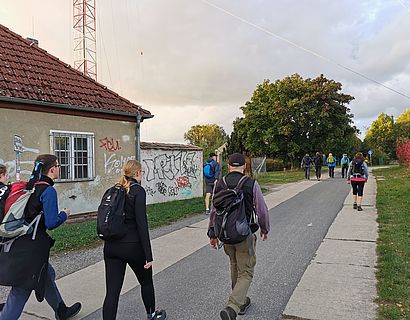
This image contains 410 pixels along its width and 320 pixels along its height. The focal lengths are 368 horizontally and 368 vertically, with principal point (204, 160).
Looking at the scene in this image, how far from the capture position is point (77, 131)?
1100cm

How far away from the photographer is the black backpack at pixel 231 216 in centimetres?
374

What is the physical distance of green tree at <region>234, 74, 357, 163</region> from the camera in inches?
1471

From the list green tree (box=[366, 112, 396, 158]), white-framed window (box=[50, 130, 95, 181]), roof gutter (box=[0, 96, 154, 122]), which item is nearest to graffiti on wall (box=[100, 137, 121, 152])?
white-framed window (box=[50, 130, 95, 181])

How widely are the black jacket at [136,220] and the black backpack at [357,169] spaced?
8.49 m

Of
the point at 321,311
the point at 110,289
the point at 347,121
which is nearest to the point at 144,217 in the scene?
the point at 110,289

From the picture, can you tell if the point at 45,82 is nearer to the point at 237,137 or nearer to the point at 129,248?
the point at 129,248

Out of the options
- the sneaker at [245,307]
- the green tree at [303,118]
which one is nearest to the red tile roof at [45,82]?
the sneaker at [245,307]

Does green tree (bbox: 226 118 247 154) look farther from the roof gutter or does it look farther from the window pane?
the window pane

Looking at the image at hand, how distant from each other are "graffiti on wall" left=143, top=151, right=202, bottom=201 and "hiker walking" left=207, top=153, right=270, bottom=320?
31.1 feet

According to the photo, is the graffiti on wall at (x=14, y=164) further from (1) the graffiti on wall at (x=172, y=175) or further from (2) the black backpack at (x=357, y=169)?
(2) the black backpack at (x=357, y=169)

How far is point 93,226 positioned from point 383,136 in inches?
2867

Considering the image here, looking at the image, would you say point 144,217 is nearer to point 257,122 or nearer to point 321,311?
point 321,311

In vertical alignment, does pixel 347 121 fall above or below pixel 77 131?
above

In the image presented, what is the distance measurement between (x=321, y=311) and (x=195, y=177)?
39.2 ft
